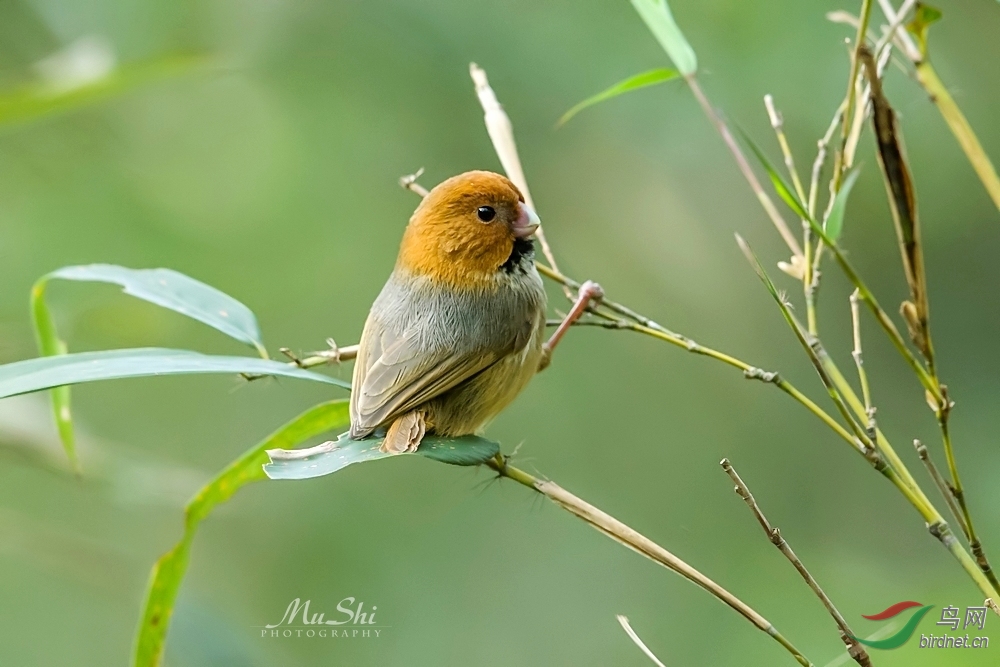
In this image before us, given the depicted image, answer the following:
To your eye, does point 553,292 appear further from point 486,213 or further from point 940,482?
point 940,482

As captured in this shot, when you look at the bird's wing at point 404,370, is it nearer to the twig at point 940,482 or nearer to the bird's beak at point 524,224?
the bird's beak at point 524,224

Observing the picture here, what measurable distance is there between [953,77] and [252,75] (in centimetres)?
310

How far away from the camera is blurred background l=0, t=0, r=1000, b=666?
3.85m

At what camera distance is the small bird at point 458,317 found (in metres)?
2.34

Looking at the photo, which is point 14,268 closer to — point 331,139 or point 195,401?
point 195,401

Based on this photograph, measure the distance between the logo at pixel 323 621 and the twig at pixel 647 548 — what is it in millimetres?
1056

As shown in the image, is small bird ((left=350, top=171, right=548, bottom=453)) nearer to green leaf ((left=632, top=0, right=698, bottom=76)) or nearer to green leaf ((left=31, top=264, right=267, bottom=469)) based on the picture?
green leaf ((left=31, top=264, right=267, bottom=469))

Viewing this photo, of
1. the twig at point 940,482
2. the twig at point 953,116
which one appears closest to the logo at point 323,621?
the twig at point 940,482

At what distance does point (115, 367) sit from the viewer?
1.67 meters

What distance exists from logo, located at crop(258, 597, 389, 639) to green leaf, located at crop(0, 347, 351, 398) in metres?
0.88

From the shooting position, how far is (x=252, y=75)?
479cm

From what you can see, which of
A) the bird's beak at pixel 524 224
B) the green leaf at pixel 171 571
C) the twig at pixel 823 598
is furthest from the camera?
the bird's beak at pixel 524 224

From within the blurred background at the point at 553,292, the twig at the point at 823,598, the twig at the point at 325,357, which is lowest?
the twig at the point at 823,598

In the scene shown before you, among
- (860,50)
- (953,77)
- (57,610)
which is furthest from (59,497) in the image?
(860,50)
